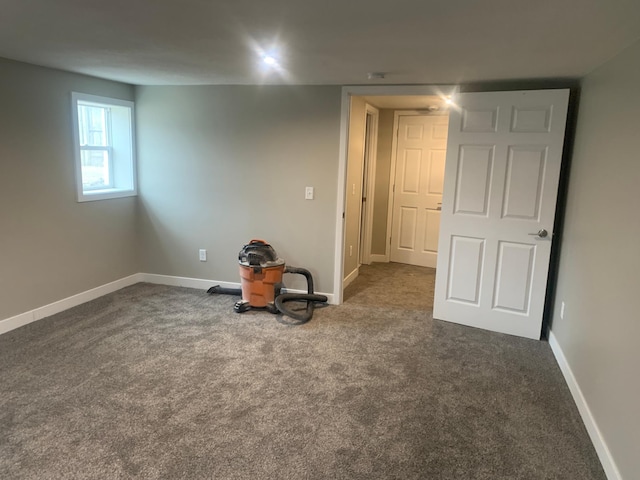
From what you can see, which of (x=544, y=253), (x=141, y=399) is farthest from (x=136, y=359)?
(x=544, y=253)

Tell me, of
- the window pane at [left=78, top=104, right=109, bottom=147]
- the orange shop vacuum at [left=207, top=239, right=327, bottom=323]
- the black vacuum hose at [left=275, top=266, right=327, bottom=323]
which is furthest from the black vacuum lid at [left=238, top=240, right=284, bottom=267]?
the window pane at [left=78, top=104, right=109, bottom=147]

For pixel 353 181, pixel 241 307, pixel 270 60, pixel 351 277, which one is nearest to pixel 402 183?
pixel 353 181

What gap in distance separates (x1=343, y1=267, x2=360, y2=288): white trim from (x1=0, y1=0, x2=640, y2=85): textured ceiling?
237 centimetres

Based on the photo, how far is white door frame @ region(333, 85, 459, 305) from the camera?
399 centimetres

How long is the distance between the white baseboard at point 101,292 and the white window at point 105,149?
94 cm

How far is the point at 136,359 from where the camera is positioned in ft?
10.7

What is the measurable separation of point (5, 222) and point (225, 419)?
8.32 ft

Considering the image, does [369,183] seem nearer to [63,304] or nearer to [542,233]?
[542,233]

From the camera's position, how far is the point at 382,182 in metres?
6.45

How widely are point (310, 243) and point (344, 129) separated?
120 centimetres

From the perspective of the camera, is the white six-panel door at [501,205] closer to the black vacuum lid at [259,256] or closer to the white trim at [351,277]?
the white trim at [351,277]

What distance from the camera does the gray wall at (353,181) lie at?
4633 millimetres

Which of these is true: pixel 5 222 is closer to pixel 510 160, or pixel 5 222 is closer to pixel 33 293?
pixel 33 293

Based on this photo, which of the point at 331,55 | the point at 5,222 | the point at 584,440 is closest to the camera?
the point at 584,440
